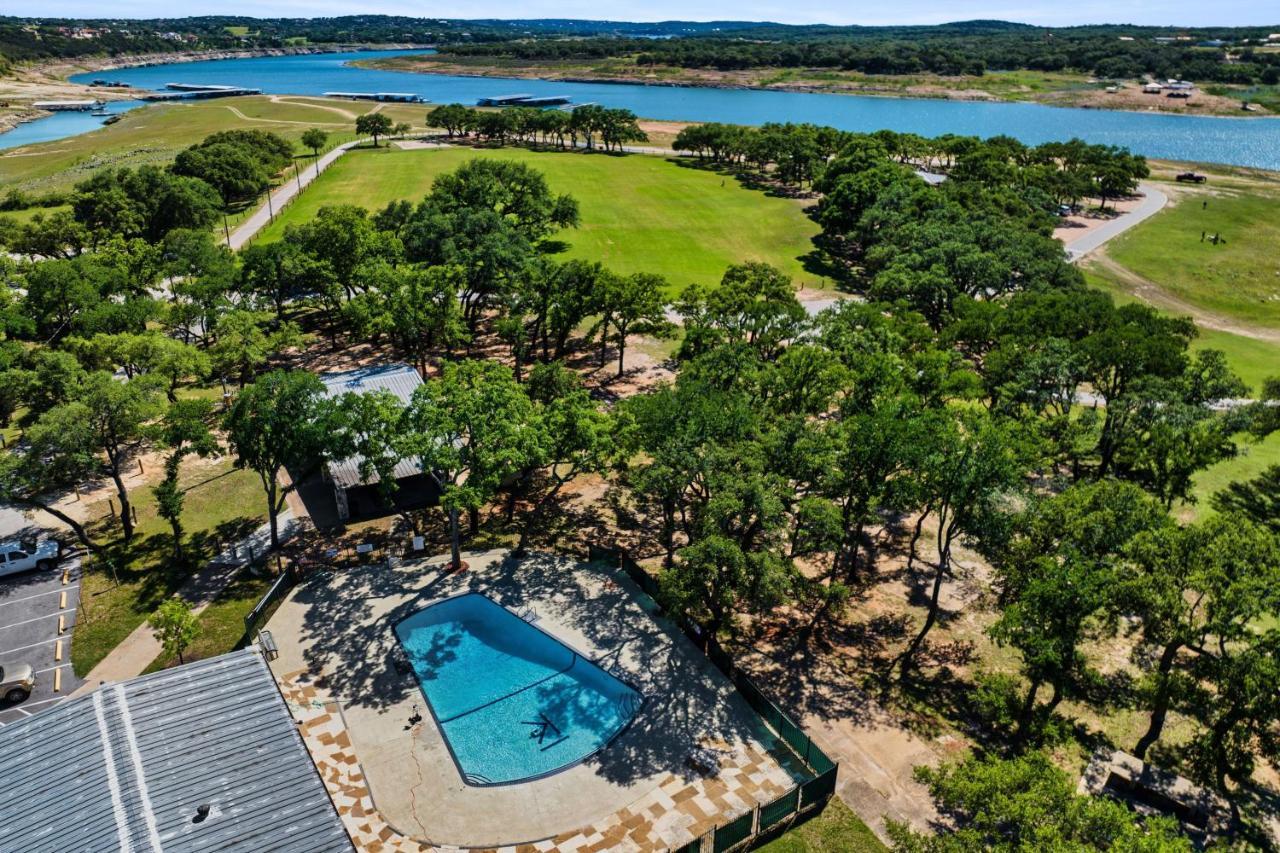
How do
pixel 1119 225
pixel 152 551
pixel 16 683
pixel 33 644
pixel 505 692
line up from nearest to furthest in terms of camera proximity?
pixel 16 683, pixel 505 692, pixel 33 644, pixel 152 551, pixel 1119 225

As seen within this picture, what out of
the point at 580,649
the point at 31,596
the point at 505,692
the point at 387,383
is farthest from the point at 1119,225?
the point at 31,596

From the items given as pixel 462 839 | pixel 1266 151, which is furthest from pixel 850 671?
pixel 1266 151

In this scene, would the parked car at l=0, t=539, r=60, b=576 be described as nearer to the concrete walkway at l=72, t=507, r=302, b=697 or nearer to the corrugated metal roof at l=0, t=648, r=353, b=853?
the concrete walkway at l=72, t=507, r=302, b=697

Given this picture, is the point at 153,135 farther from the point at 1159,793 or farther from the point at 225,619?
the point at 1159,793

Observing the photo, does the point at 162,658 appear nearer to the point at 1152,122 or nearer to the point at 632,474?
the point at 632,474

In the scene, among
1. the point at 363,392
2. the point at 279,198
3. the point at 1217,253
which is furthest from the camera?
the point at 279,198

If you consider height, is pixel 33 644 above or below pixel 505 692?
above

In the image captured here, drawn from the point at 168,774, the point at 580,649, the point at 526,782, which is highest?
the point at 168,774

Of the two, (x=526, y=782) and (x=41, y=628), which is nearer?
(x=526, y=782)
